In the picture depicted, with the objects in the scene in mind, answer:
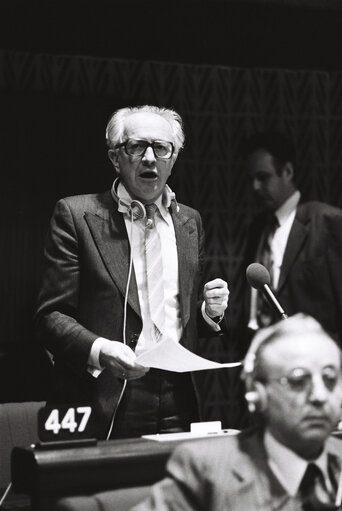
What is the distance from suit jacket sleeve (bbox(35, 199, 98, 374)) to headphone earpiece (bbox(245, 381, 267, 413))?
1271 mm

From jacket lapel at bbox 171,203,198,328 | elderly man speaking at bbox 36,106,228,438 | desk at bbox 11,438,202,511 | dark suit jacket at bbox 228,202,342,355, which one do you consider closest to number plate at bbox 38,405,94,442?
desk at bbox 11,438,202,511

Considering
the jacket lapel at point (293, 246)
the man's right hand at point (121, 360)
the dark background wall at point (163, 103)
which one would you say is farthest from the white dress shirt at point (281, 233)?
the man's right hand at point (121, 360)

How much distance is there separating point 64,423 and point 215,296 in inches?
30.2

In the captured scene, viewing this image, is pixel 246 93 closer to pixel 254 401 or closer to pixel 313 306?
pixel 313 306

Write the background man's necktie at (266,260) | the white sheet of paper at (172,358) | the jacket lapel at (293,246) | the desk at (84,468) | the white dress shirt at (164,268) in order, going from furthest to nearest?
the background man's necktie at (266,260)
the jacket lapel at (293,246)
the white dress shirt at (164,268)
the white sheet of paper at (172,358)
the desk at (84,468)

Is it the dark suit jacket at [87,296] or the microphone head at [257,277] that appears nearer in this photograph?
the microphone head at [257,277]

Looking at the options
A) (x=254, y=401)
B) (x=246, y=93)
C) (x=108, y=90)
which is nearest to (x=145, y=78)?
(x=108, y=90)

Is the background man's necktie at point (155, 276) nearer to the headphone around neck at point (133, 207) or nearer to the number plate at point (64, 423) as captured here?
the headphone around neck at point (133, 207)

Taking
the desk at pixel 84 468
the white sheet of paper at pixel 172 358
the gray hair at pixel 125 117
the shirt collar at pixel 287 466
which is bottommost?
the desk at pixel 84 468

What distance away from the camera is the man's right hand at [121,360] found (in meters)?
2.41

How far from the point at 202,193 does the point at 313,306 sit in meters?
2.17

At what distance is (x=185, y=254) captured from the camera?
2.84 m

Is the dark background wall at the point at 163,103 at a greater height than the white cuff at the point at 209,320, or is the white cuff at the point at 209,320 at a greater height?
the dark background wall at the point at 163,103

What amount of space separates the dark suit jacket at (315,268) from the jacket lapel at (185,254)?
1754mm
